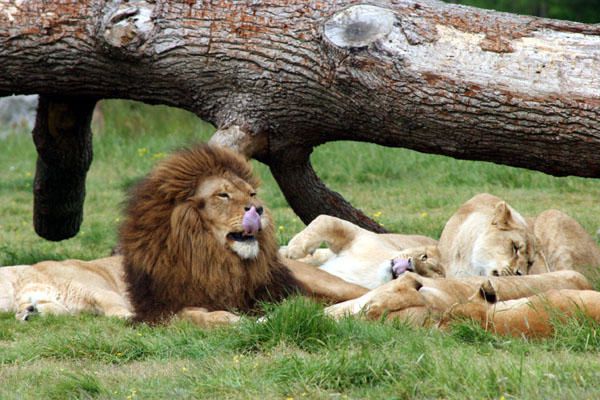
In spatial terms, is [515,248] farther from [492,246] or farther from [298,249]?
[298,249]

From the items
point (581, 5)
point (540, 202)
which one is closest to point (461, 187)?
point (540, 202)

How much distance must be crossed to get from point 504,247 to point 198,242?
7.07 ft

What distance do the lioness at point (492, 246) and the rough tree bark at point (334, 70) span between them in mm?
638

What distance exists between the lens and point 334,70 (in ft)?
22.7

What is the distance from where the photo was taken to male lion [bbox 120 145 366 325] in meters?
6.33

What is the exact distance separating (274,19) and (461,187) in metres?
5.69

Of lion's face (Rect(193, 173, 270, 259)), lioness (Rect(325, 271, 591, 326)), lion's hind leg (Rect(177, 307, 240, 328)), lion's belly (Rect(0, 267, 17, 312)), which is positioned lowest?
lion's belly (Rect(0, 267, 17, 312))

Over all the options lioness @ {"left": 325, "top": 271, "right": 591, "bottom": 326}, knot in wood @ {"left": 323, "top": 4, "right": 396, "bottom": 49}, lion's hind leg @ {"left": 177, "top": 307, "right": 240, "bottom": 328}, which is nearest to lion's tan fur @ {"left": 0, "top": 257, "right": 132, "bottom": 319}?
lion's hind leg @ {"left": 177, "top": 307, "right": 240, "bottom": 328}

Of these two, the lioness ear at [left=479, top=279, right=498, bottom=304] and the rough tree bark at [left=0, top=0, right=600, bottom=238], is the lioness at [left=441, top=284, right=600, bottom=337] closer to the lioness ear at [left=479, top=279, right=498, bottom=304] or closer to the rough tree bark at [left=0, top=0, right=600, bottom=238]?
the lioness ear at [left=479, top=279, right=498, bottom=304]

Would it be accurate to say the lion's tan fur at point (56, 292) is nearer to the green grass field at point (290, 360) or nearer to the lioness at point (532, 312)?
the green grass field at point (290, 360)

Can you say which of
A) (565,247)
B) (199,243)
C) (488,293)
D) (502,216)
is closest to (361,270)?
(502,216)

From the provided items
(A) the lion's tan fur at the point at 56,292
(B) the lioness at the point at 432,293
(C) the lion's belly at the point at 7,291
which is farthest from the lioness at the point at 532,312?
(C) the lion's belly at the point at 7,291

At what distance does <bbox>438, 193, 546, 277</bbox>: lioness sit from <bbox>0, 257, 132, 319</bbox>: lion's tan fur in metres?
2.23

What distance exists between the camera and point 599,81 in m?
6.48
